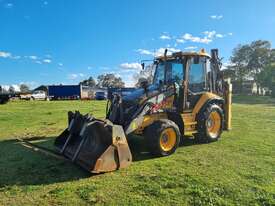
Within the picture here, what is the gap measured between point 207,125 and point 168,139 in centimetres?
204

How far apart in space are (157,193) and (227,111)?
6621 millimetres

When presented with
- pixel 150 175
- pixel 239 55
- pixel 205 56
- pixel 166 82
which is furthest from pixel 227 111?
pixel 239 55

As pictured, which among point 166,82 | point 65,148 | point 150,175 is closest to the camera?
point 150,175

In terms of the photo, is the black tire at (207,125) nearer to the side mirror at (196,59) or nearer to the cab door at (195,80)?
the cab door at (195,80)

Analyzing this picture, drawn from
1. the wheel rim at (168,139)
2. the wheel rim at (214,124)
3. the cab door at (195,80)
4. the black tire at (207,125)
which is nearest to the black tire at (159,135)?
the wheel rim at (168,139)

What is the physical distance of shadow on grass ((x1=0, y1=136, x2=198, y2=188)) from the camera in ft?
18.7

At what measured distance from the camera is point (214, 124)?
947cm

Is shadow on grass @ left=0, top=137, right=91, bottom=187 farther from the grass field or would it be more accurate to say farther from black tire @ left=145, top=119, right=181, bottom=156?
black tire @ left=145, top=119, right=181, bottom=156

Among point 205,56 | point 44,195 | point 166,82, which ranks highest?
point 205,56

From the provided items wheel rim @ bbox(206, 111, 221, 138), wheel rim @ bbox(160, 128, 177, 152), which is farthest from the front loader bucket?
wheel rim @ bbox(206, 111, 221, 138)

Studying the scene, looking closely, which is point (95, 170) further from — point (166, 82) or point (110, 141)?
point (166, 82)

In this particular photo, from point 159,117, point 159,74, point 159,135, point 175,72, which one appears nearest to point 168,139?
point 159,135

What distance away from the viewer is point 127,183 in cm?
545

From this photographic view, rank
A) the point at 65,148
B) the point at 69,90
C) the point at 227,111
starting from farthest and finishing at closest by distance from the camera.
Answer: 1. the point at 69,90
2. the point at 227,111
3. the point at 65,148
